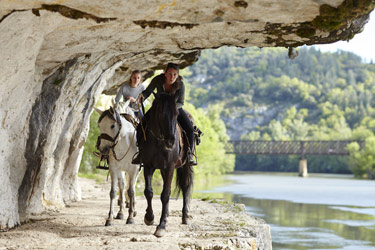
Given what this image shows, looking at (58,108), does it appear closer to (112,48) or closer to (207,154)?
(112,48)

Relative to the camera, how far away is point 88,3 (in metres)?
7.66

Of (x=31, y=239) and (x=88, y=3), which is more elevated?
(x=88, y=3)

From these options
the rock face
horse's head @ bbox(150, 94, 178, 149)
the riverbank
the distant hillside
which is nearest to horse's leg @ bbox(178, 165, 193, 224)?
the riverbank

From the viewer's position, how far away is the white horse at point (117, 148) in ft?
34.1

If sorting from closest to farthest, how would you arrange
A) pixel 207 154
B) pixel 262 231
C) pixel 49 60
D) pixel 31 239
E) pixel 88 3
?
pixel 88 3, pixel 31 239, pixel 49 60, pixel 262 231, pixel 207 154

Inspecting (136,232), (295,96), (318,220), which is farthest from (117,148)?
(295,96)

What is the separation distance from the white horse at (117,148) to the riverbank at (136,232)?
0.54 meters

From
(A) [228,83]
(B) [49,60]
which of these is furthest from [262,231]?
(A) [228,83]

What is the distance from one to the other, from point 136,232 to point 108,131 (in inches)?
78.7

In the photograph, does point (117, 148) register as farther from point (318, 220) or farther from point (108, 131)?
point (318, 220)

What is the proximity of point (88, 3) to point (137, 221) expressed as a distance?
4.84m

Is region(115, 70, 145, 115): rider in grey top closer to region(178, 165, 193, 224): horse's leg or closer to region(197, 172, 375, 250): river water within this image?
region(178, 165, 193, 224): horse's leg

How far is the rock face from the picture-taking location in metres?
7.93

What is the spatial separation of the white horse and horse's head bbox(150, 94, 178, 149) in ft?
5.04
